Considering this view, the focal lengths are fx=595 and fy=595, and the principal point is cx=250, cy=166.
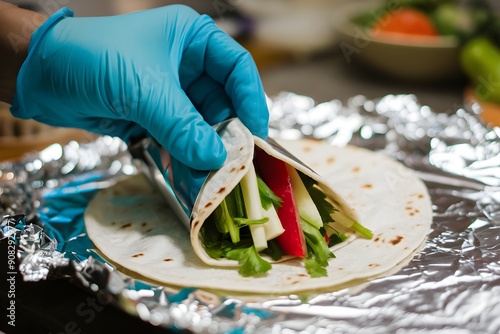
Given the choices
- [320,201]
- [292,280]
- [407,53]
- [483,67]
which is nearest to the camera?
[292,280]

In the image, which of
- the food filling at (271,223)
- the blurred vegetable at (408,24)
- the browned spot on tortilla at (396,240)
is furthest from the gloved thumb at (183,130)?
the blurred vegetable at (408,24)

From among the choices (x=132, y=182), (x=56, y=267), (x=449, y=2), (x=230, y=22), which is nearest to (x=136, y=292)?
(x=56, y=267)

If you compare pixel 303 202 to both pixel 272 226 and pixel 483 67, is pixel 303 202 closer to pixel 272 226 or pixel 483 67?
pixel 272 226

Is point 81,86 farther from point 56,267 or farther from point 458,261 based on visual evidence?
point 458,261

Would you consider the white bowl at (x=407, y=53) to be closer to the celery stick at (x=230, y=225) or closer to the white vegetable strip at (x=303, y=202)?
the white vegetable strip at (x=303, y=202)

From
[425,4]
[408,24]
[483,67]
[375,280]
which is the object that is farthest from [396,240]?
[425,4]
